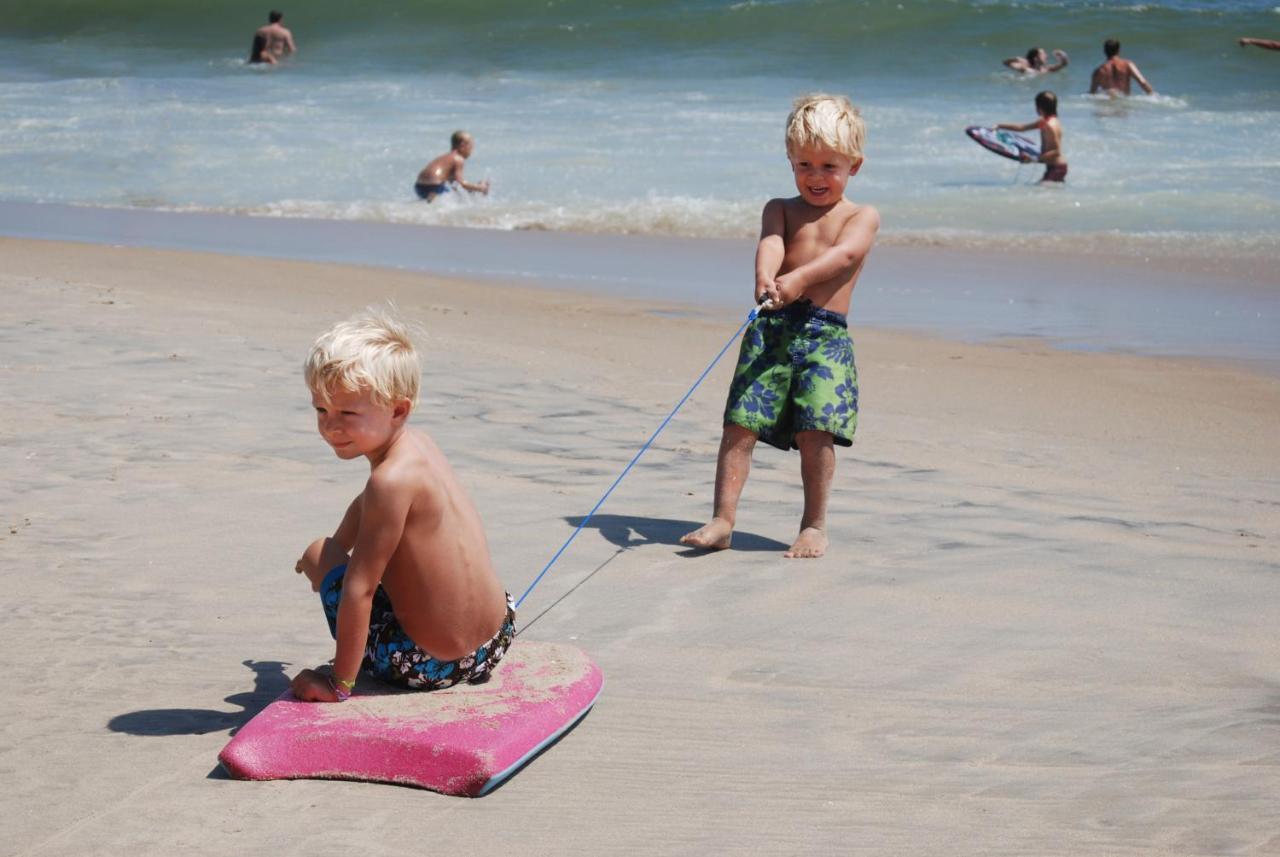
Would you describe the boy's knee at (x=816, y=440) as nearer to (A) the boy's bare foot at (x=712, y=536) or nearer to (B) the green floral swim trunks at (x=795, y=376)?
(B) the green floral swim trunks at (x=795, y=376)

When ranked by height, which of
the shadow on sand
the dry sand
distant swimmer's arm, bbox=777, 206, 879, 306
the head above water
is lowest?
the shadow on sand

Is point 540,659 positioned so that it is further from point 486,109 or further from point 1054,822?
point 486,109

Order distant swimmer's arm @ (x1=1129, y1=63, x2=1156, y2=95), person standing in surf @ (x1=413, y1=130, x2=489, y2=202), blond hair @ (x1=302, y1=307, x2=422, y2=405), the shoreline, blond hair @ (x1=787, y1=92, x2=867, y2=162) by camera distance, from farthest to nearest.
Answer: distant swimmer's arm @ (x1=1129, y1=63, x2=1156, y2=95) < person standing in surf @ (x1=413, y1=130, x2=489, y2=202) < the shoreline < blond hair @ (x1=787, y1=92, x2=867, y2=162) < blond hair @ (x1=302, y1=307, x2=422, y2=405)

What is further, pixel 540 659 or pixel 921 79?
pixel 921 79

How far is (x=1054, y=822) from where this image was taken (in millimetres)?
2781

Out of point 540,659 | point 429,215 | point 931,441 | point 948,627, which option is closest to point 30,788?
point 540,659

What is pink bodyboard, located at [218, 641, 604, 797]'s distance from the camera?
289cm

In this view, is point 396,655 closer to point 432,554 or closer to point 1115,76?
point 432,554

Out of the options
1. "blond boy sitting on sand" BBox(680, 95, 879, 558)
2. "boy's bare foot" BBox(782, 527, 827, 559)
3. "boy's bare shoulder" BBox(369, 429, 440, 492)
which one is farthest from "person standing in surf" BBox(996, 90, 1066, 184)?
"boy's bare shoulder" BBox(369, 429, 440, 492)

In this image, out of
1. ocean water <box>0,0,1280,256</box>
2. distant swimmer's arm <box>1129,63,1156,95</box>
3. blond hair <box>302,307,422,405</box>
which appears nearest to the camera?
blond hair <box>302,307,422,405</box>

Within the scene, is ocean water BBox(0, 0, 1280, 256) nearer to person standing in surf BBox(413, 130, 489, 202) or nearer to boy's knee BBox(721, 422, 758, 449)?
person standing in surf BBox(413, 130, 489, 202)

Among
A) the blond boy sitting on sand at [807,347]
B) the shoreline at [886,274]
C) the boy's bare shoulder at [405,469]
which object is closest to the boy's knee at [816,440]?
the blond boy sitting on sand at [807,347]

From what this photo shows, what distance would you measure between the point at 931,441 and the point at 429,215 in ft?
28.8

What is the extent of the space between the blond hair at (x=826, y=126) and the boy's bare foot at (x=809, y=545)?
1.09 metres
